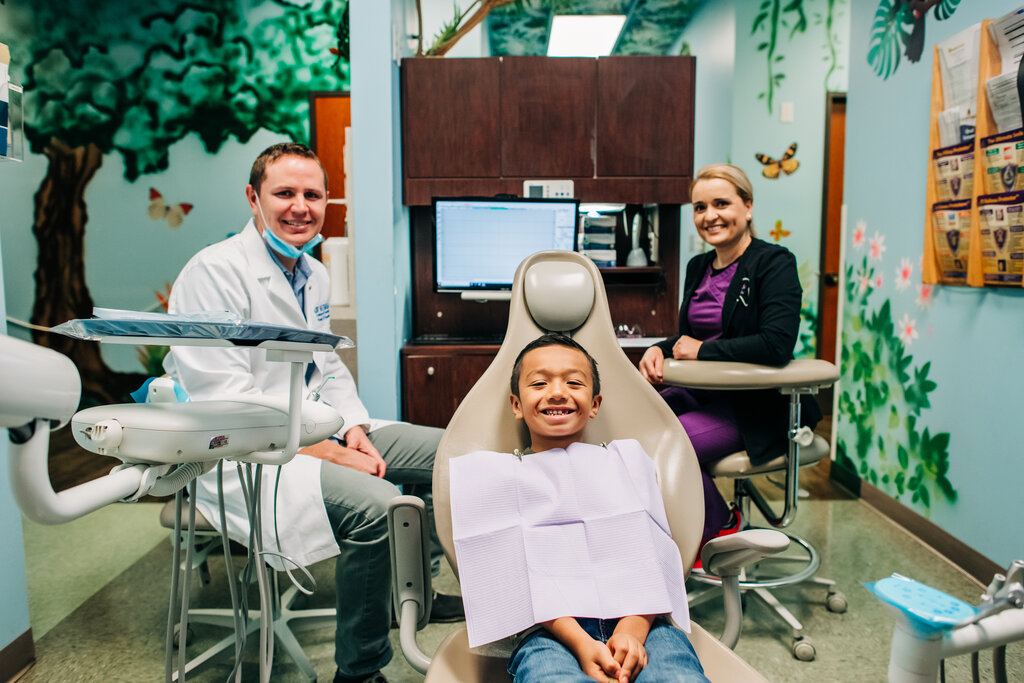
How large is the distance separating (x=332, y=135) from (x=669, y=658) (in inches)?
122

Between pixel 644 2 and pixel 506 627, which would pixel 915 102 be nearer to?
pixel 506 627

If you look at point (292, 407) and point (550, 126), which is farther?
point (550, 126)

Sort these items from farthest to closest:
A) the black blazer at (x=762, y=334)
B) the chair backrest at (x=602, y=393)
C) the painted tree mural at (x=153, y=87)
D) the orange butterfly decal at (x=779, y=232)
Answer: the orange butterfly decal at (x=779, y=232) < the painted tree mural at (x=153, y=87) < the black blazer at (x=762, y=334) < the chair backrest at (x=602, y=393)

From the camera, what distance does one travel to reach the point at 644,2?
16.0ft

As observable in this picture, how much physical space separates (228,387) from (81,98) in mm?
3160

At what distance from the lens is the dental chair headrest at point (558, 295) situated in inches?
53.9

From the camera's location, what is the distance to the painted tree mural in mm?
3709

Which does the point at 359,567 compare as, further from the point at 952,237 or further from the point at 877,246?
the point at 877,246

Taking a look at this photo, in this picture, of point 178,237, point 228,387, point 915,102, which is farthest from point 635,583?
point 178,237

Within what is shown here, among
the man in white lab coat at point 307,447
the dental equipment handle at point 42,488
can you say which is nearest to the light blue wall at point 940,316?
the man in white lab coat at point 307,447

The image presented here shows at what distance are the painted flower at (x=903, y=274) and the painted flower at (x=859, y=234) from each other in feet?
1.03

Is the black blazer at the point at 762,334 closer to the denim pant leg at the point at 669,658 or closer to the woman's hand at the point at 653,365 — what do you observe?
the woman's hand at the point at 653,365

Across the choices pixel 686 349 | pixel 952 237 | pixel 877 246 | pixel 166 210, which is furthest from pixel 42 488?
pixel 166 210

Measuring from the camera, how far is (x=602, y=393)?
139 centimetres
